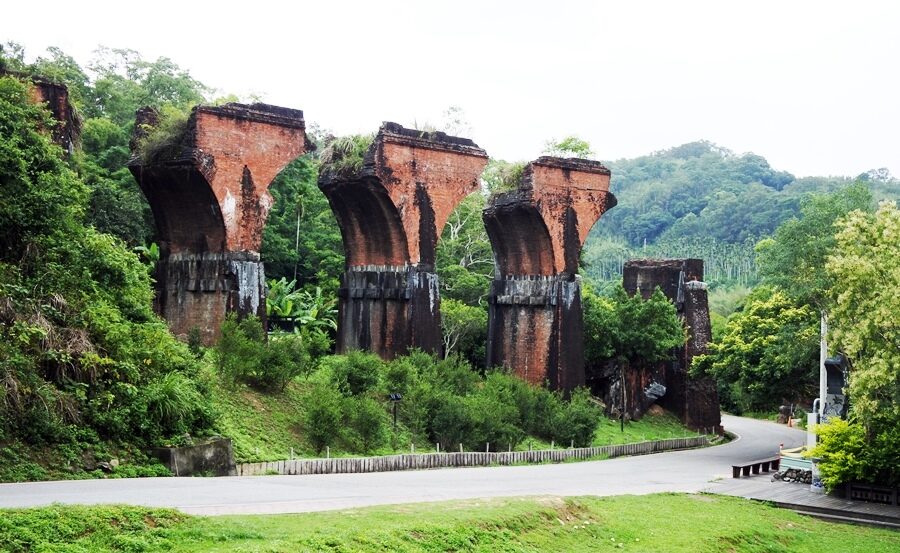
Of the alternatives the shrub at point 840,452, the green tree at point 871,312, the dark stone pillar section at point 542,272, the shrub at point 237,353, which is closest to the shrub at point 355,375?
the shrub at point 237,353

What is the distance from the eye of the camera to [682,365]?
3388 cm

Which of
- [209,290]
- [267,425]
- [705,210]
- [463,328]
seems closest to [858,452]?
[267,425]

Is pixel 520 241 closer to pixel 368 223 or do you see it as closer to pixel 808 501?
pixel 368 223

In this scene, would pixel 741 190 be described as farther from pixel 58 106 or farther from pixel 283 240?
pixel 58 106

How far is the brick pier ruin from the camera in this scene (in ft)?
108

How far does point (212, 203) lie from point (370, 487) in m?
9.85

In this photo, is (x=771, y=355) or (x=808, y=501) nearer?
(x=808, y=501)

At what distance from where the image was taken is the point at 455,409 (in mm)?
20875

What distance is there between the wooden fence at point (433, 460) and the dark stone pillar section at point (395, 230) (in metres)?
4.81

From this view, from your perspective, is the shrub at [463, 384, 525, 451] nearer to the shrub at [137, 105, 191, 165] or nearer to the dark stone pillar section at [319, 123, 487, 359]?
the dark stone pillar section at [319, 123, 487, 359]

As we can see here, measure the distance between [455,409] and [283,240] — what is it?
16.1 metres

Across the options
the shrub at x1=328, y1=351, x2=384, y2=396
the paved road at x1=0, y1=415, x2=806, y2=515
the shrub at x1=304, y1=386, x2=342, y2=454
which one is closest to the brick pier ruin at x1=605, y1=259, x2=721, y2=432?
the paved road at x1=0, y1=415, x2=806, y2=515

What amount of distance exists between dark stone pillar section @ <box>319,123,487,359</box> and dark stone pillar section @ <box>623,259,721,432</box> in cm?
967

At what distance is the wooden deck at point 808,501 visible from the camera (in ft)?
53.7
